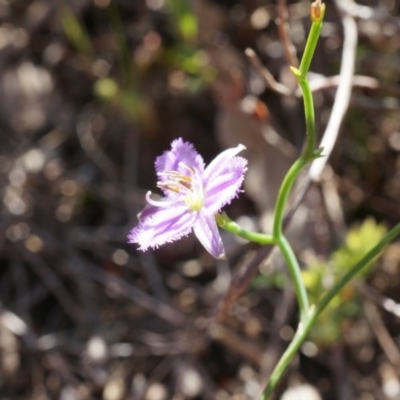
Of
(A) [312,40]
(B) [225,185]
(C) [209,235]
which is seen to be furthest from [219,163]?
(A) [312,40]

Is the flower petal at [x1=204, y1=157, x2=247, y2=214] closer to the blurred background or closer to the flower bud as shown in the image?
the flower bud

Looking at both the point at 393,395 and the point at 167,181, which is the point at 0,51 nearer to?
the point at 167,181

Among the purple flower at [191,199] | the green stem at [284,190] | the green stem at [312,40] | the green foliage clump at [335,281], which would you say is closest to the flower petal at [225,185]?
the purple flower at [191,199]

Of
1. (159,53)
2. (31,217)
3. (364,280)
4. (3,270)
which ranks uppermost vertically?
(159,53)

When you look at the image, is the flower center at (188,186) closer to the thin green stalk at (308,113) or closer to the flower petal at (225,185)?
the flower petal at (225,185)

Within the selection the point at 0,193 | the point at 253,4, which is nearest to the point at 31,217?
the point at 0,193
